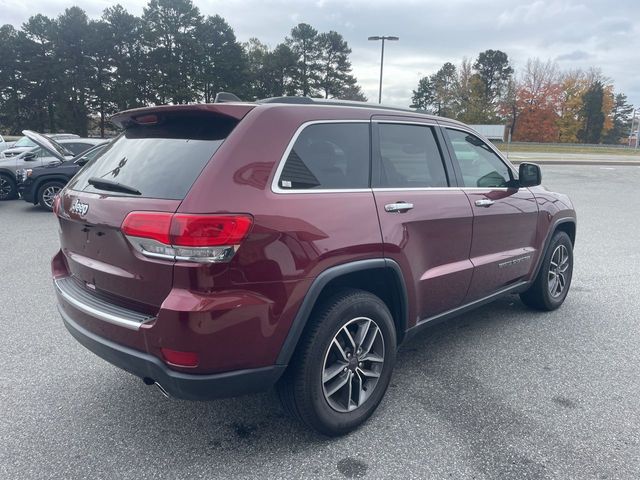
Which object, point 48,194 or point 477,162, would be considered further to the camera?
point 48,194

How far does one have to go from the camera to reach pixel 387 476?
240cm

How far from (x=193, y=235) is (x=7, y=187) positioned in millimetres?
12341

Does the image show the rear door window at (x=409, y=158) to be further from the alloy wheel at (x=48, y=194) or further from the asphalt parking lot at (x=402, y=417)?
the alloy wheel at (x=48, y=194)

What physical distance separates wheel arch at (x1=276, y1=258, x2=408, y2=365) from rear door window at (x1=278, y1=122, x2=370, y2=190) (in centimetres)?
45

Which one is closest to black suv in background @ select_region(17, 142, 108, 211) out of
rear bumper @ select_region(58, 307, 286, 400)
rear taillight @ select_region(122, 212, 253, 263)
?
rear bumper @ select_region(58, 307, 286, 400)

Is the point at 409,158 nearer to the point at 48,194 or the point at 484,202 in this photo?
the point at 484,202

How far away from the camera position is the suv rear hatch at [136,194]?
226 cm

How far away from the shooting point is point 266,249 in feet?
7.32

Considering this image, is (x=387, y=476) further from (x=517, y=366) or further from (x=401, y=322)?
(x=517, y=366)

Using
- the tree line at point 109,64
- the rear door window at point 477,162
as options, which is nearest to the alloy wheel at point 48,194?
the rear door window at point 477,162

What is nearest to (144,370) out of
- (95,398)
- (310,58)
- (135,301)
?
(135,301)

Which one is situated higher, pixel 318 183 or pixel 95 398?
pixel 318 183

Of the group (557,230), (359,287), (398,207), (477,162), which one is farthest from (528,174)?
(359,287)

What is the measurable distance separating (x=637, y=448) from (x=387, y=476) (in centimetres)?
138
